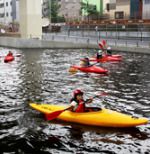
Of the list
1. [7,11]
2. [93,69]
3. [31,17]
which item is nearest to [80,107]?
[93,69]

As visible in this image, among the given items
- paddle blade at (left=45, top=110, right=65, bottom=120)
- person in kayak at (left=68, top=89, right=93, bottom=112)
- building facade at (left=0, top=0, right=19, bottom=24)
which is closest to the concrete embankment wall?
person in kayak at (left=68, top=89, right=93, bottom=112)

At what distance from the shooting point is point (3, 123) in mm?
13062

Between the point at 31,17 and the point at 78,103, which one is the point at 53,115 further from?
the point at 31,17

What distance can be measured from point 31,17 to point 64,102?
3588 cm

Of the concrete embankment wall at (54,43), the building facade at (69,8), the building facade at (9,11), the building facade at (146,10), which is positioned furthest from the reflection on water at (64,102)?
the building facade at (9,11)

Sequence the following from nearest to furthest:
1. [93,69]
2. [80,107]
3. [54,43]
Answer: [80,107], [93,69], [54,43]

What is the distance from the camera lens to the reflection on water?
11.0 metres

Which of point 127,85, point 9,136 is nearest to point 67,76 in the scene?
point 127,85

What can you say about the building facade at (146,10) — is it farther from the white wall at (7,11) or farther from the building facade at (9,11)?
the white wall at (7,11)

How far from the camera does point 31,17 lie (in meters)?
50.5

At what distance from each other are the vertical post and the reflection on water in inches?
836

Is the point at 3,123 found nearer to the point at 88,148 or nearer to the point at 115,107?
the point at 88,148

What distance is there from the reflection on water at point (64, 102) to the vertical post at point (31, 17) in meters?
21.2

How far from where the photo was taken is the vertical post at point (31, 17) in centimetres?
→ 5022
